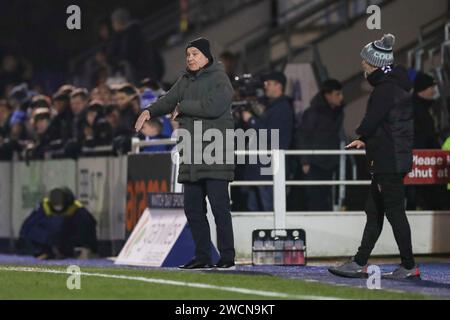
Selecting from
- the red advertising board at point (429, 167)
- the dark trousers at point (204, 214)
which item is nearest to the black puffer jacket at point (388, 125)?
the dark trousers at point (204, 214)

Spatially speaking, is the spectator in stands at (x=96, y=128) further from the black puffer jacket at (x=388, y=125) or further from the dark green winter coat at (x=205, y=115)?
the black puffer jacket at (x=388, y=125)

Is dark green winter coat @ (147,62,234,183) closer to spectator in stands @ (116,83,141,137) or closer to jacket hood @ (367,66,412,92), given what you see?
jacket hood @ (367,66,412,92)

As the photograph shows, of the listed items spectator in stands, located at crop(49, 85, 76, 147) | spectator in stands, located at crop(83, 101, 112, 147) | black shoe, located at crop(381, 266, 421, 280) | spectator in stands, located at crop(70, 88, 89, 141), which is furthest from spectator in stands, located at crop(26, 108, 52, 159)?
black shoe, located at crop(381, 266, 421, 280)

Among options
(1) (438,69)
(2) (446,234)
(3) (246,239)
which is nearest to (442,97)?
(1) (438,69)

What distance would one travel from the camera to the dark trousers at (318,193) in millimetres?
18938

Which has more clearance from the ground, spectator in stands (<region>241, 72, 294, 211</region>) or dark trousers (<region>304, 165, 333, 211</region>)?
spectator in stands (<region>241, 72, 294, 211</region>)

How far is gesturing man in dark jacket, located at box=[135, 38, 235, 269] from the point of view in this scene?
46.9 feet

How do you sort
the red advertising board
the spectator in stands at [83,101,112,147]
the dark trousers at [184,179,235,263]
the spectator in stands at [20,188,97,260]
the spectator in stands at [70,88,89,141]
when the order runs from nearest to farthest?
the dark trousers at [184,179,235,263] < the red advertising board < the spectator in stands at [20,188,97,260] < the spectator in stands at [83,101,112,147] < the spectator in stands at [70,88,89,141]

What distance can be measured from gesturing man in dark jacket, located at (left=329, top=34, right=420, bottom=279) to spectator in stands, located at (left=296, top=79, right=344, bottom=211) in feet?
16.3

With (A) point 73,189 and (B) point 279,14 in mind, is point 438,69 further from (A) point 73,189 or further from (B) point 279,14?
(B) point 279,14

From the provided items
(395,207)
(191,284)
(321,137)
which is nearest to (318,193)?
(321,137)

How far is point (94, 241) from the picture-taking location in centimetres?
2062

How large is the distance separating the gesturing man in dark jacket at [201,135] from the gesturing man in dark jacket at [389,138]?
4.00 ft

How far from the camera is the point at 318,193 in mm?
19000
